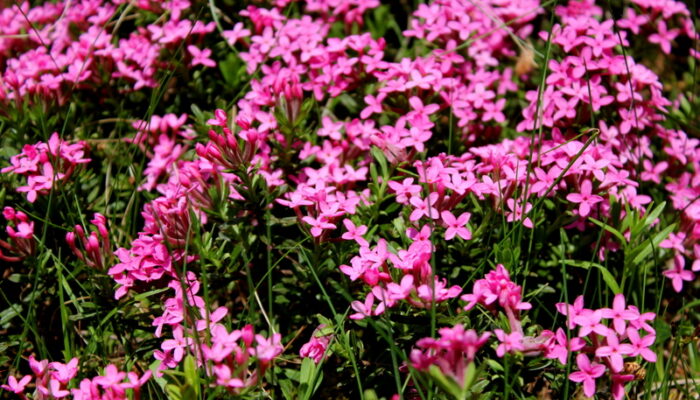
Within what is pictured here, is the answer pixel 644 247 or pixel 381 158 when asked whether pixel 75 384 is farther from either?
pixel 644 247

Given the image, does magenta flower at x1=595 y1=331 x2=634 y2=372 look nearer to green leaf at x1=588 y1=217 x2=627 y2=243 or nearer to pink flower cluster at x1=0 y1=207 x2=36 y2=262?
green leaf at x1=588 y1=217 x2=627 y2=243

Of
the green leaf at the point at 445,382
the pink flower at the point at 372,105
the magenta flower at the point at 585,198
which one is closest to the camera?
the green leaf at the point at 445,382

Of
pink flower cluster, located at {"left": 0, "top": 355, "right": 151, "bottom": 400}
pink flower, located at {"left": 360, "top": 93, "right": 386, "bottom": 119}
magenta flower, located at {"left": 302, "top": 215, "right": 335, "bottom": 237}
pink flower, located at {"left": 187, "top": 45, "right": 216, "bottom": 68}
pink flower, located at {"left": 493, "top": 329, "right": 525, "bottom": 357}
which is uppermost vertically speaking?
pink flower, located at {"left": 187, "top": 45, "right": 216, "bottom": 68}

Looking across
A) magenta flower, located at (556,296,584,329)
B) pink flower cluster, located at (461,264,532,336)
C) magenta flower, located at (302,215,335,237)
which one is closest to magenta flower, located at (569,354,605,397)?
magenta flower, located at (556,296,584,329)

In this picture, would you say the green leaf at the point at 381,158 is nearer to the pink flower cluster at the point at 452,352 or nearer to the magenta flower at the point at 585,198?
the magenta flower at the point at 585,198

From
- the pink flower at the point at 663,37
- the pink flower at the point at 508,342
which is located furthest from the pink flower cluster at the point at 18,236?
the pink flower at the point at 663,37

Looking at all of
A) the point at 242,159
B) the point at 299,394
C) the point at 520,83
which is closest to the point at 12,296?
the point at 242,159
